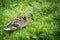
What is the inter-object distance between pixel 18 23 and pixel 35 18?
584 mm

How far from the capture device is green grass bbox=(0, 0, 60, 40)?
4848 mm

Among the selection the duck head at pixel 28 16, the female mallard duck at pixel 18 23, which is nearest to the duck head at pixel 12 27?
the female mallard duck at pixel 18 23

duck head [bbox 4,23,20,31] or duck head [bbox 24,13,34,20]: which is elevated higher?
duck head [bbox 24,13,34,20]

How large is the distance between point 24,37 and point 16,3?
4.82 ft

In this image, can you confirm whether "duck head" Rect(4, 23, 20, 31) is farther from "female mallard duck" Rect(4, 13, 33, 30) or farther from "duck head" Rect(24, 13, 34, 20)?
"duck head" Rect(24, 13, 34, 20)

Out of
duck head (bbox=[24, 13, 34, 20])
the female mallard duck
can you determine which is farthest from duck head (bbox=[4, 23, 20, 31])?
duck head (bbox=[24, 13, 34, 20])

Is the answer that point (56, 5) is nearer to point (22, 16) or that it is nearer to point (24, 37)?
point (22, 16)

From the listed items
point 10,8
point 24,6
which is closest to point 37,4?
point 24,6

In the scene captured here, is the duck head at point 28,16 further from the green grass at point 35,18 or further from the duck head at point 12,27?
the duck head at point 12,27

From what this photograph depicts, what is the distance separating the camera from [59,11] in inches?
223

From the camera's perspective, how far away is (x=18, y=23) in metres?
4.98

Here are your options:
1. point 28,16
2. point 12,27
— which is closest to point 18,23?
point 12,27

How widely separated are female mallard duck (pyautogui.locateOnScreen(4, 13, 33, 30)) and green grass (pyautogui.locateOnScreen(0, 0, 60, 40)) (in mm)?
94

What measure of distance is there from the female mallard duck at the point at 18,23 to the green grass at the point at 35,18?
9cm
